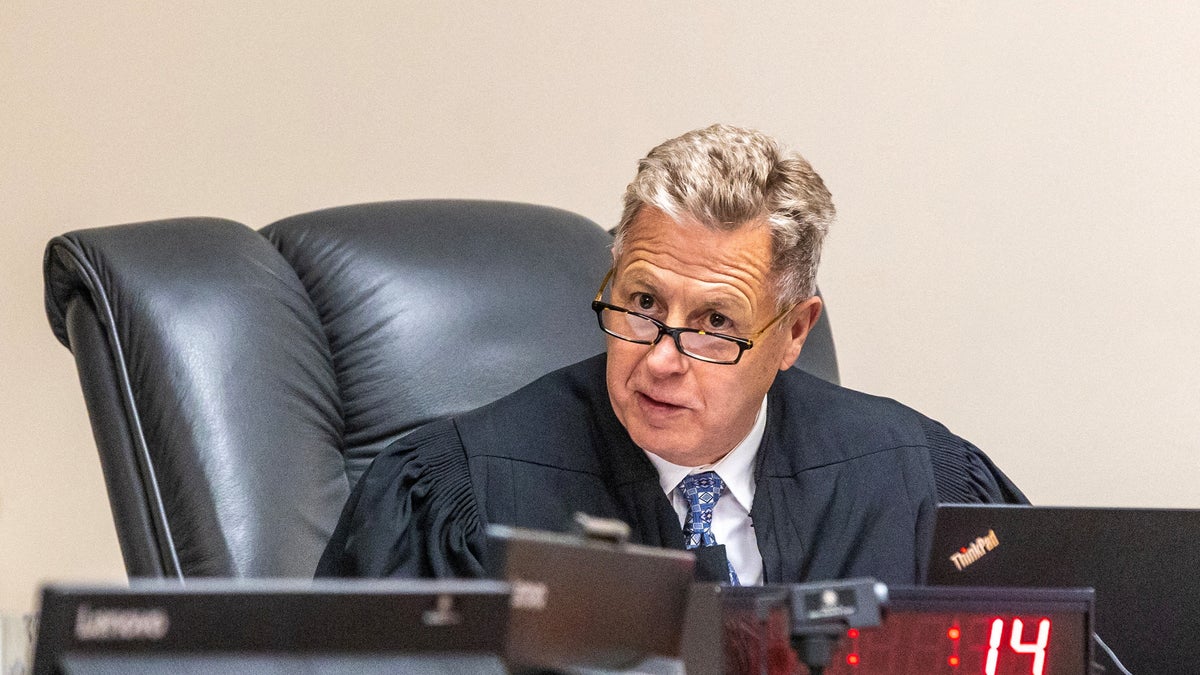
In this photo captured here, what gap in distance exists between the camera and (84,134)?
2.84 m

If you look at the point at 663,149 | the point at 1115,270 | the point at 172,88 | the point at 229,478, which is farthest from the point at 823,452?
the point at 172,88

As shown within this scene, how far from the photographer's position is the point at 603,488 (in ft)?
5.91

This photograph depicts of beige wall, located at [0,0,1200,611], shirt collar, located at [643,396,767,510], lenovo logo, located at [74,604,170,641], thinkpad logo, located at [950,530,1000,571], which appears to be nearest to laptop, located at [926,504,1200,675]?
thinkpad logo, located at [950,530,1000,571]

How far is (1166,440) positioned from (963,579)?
1.46 metres

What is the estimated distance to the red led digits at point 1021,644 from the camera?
3.56 feet

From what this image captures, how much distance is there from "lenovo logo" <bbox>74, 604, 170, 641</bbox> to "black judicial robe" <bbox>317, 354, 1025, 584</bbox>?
0.98 metres

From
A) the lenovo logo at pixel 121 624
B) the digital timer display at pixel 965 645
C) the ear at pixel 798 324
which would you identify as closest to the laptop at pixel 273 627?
the lenovo logo at pixel 121 624

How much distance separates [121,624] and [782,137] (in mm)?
2208

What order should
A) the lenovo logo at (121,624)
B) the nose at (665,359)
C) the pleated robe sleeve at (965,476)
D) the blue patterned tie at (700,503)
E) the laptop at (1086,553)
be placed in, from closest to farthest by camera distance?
the lenovo logo at (121,624), the laptop at (1086,553), the nose at (665,359), the blue patterned tie at (700,503), the pleated robe sleeve at (965,476)

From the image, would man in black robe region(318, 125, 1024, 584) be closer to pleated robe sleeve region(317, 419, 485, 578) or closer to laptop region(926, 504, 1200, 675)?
pleated robe sleeve region(317, 419, 485, 578)

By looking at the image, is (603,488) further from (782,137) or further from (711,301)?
(782,137)

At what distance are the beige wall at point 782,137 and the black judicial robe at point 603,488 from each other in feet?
2.56

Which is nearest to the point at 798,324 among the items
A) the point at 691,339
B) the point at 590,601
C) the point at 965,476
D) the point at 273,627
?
the point at 691,339

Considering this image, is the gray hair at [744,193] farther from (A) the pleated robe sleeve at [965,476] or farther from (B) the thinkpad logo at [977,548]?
(B) the thinkpad logo at [977,548]
